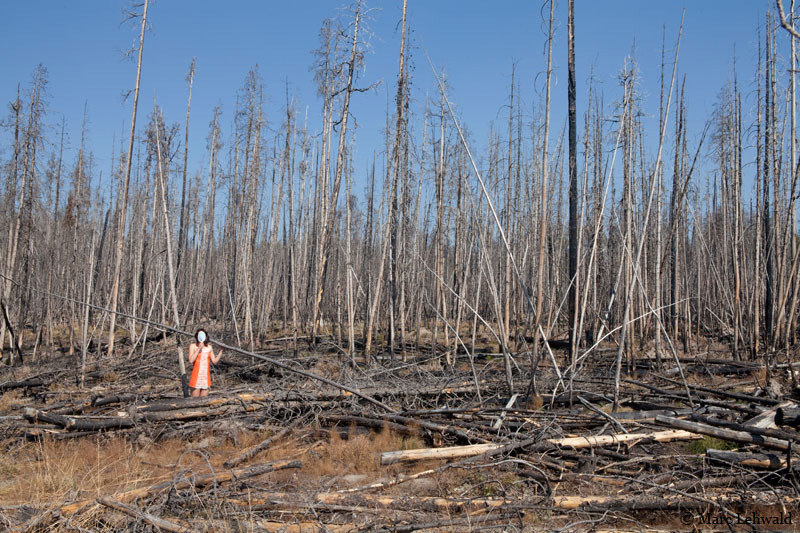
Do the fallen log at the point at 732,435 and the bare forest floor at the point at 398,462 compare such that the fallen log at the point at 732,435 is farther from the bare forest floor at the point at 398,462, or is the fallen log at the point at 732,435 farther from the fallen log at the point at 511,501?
the fallen log at the point at 511,501

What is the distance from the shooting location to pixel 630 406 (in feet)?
18.1

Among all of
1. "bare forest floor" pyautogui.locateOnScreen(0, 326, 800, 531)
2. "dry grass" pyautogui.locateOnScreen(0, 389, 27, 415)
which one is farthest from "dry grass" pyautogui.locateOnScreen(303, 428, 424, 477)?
"dry grass" pyautogui.locateOnScreen(0, 389, 27, 415)

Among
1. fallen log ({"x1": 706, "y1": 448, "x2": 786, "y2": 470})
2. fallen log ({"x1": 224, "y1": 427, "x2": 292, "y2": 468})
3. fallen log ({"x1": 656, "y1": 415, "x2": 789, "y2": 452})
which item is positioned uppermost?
fallen log ({"x1": 656, "y1": 415, "x2": 789, "y2": 452})

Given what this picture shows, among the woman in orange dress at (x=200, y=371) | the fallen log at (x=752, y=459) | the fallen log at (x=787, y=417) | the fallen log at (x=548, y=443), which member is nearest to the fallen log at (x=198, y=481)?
the fallen log at (x=548, y=443)

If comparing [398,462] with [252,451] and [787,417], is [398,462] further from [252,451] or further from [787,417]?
[787,417]

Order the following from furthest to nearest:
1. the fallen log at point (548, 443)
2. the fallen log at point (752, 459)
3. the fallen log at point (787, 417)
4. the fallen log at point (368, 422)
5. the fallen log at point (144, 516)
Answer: the fallen log at point (368, 422) < the fallen log at point (787, 417) < the fallen log at point (548, 443) < the fallen log at point (752, 459) < the fallen log at point (144, 516)

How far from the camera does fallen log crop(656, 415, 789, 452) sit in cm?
382

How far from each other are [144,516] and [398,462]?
185 centimetres

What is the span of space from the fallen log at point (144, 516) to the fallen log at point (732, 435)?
11.9 feet

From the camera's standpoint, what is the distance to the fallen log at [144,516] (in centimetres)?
304

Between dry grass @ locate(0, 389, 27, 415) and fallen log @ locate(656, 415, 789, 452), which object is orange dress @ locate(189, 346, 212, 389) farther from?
fallen log @ locate(656, 415, 789, 452)

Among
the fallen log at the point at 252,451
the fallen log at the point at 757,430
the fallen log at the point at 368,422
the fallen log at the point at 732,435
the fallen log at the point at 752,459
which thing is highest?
the fallen log at the point at 757,430

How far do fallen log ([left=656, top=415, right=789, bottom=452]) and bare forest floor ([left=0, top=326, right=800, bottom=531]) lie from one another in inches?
0.4

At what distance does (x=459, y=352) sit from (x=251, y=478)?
757 centimetres
